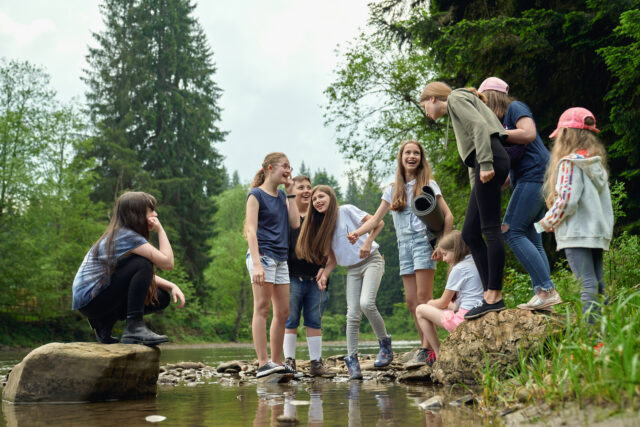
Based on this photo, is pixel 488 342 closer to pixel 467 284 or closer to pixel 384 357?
pixel 467 284

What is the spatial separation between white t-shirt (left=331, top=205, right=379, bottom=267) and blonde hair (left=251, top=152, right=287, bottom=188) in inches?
35.3

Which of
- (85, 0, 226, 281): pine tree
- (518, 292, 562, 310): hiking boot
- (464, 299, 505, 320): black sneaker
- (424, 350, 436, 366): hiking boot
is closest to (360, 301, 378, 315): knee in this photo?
(424, 350, 436, 366): hiking boot

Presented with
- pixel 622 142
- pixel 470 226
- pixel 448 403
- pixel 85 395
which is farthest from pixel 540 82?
pixel 85 395

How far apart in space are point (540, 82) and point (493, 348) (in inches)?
326

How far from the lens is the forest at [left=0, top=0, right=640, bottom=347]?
10.7 meters

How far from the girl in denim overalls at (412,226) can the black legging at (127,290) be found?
213cm

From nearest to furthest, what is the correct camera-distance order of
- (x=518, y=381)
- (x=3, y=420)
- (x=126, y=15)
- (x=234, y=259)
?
(x=518, y=381), (x=3, y=420), (x=126, y=15), (x=234, y=259)

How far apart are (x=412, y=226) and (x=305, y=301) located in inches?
64.0

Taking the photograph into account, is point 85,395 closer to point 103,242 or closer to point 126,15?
point 103,242

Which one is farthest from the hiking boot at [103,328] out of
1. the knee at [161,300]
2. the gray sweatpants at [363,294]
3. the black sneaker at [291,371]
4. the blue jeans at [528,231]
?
the blue jeans at [528,231]

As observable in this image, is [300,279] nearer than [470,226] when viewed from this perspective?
No

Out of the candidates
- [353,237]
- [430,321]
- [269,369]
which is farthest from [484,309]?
[269,369]

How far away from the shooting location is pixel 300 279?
7125mm

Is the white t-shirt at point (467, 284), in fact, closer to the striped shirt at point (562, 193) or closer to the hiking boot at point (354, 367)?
the striped shirt at point (562, 193)
